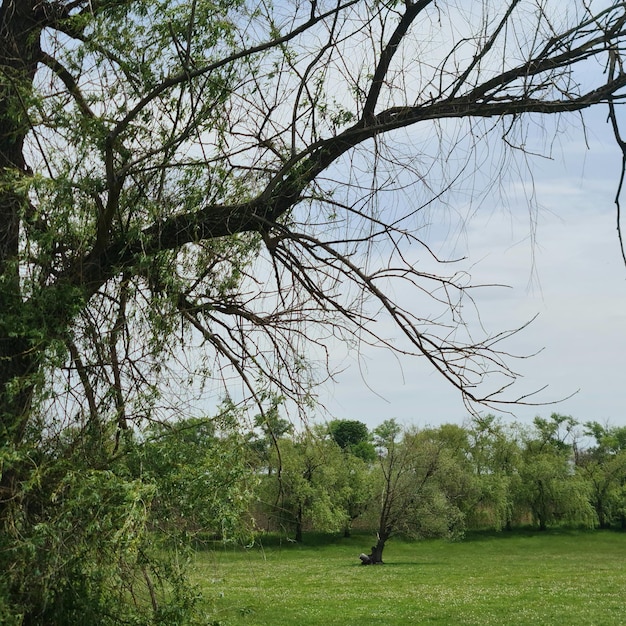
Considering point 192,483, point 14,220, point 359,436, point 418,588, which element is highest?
point 359,436

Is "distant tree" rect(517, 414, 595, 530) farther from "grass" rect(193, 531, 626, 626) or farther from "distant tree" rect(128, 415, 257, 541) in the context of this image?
"distant tree" rect(128, 415, 257, 541)

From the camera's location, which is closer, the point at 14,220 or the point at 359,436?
the point at 14,220

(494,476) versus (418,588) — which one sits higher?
(494,476)

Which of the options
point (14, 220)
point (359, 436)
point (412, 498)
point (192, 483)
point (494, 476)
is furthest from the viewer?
point (359, 436)

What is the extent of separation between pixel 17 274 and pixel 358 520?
40.4 metres

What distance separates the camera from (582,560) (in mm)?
32531

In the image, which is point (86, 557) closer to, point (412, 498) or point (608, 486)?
point (412, 498)

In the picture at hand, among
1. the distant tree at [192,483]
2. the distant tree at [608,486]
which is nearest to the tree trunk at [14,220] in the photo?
the distant tree at [192,483]

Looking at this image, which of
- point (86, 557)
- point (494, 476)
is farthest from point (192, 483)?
point (494, 476)

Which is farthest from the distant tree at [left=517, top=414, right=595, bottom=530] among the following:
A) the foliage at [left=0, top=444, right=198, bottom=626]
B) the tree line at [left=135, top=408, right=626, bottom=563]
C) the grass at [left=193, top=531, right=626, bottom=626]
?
the foliage at [left=0, top=444, right=198, bottom=626]

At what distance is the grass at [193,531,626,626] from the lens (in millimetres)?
15094

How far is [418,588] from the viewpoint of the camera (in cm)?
2169

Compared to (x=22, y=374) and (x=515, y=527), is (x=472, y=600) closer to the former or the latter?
(x=22, y=374)

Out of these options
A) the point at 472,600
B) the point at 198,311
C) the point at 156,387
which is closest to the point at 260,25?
the point at 198,311
